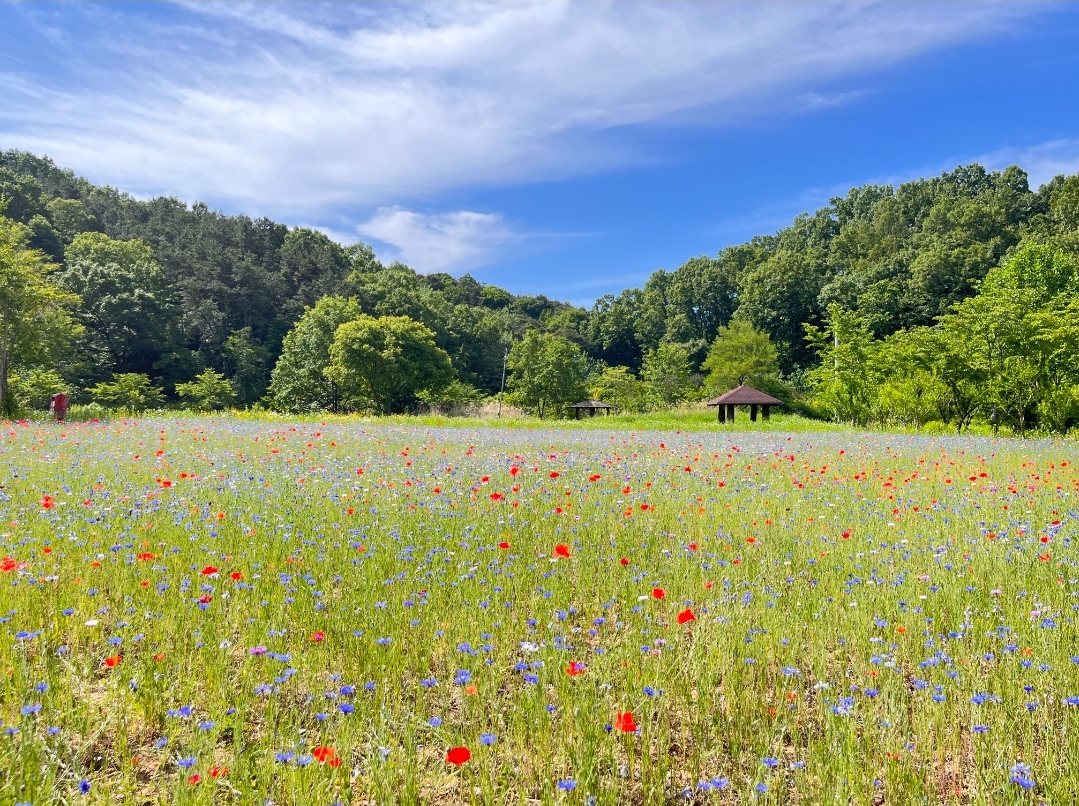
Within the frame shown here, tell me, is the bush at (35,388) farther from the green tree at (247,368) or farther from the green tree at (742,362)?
Result: the green tree at (742,362)

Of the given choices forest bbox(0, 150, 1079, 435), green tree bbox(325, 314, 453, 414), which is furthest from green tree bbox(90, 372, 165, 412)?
green tree bbox(325, 314, 453, 414)

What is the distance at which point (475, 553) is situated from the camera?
4625mm

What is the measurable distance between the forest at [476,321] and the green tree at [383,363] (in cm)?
17

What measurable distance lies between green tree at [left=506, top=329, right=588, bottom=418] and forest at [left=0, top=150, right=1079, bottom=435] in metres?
0.20

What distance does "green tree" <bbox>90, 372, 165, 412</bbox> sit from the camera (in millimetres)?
37719

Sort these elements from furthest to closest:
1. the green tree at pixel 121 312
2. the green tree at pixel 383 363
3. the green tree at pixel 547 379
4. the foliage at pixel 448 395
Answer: the green tree at pixel 547 379
the foliage at pixel 448 395
the green tree at pixel 121 312
the green tree at pixel 383 363

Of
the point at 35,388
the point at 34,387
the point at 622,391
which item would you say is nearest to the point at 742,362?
the point at 622,391

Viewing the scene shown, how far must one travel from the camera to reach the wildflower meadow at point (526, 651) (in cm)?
216

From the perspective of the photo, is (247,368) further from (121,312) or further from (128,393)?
(128,393)

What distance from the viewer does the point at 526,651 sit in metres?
3.18

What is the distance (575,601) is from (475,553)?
1048mm

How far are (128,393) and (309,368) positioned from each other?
12.6m

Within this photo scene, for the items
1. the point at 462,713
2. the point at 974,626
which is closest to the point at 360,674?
the point at 462,713

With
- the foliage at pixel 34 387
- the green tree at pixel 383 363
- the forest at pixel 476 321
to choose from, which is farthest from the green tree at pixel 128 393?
the green tree at pixel 383 363
